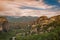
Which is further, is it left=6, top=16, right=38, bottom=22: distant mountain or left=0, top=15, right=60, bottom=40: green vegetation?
left=6, top=16, right=38, bottom=22: distant mountain

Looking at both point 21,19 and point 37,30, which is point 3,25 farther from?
point 37,30

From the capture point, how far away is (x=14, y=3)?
3479mm

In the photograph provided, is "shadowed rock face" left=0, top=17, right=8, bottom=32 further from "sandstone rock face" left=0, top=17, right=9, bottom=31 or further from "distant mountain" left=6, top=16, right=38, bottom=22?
"distant mountain" left=6, top=16, right=38, bottom=22

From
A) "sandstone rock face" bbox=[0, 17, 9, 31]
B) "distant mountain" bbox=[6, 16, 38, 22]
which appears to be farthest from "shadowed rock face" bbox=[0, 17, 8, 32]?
"distant mountain" bbox=[6, 16, 38, 22]

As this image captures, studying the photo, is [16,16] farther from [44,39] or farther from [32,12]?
[44,39]

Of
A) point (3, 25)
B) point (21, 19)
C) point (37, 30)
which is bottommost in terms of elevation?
point (37, 30)

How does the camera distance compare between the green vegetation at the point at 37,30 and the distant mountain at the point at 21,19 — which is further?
the distant mountain at the point at 21,19

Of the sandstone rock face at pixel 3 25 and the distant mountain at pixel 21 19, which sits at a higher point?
the distant mountain at pixel 21 19

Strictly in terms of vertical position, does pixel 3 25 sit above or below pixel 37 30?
above

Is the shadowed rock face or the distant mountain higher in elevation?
the distant mountain

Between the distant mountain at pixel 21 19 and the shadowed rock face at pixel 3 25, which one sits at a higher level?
the distant mountain at pixel 21 19

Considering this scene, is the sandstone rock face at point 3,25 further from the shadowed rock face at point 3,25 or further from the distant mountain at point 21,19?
the distant mountain at point 21,19

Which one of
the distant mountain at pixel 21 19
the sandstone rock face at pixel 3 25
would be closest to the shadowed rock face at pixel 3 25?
the sandstone rock face at pixel 3 25

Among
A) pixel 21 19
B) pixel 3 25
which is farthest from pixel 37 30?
pixel 3 25
